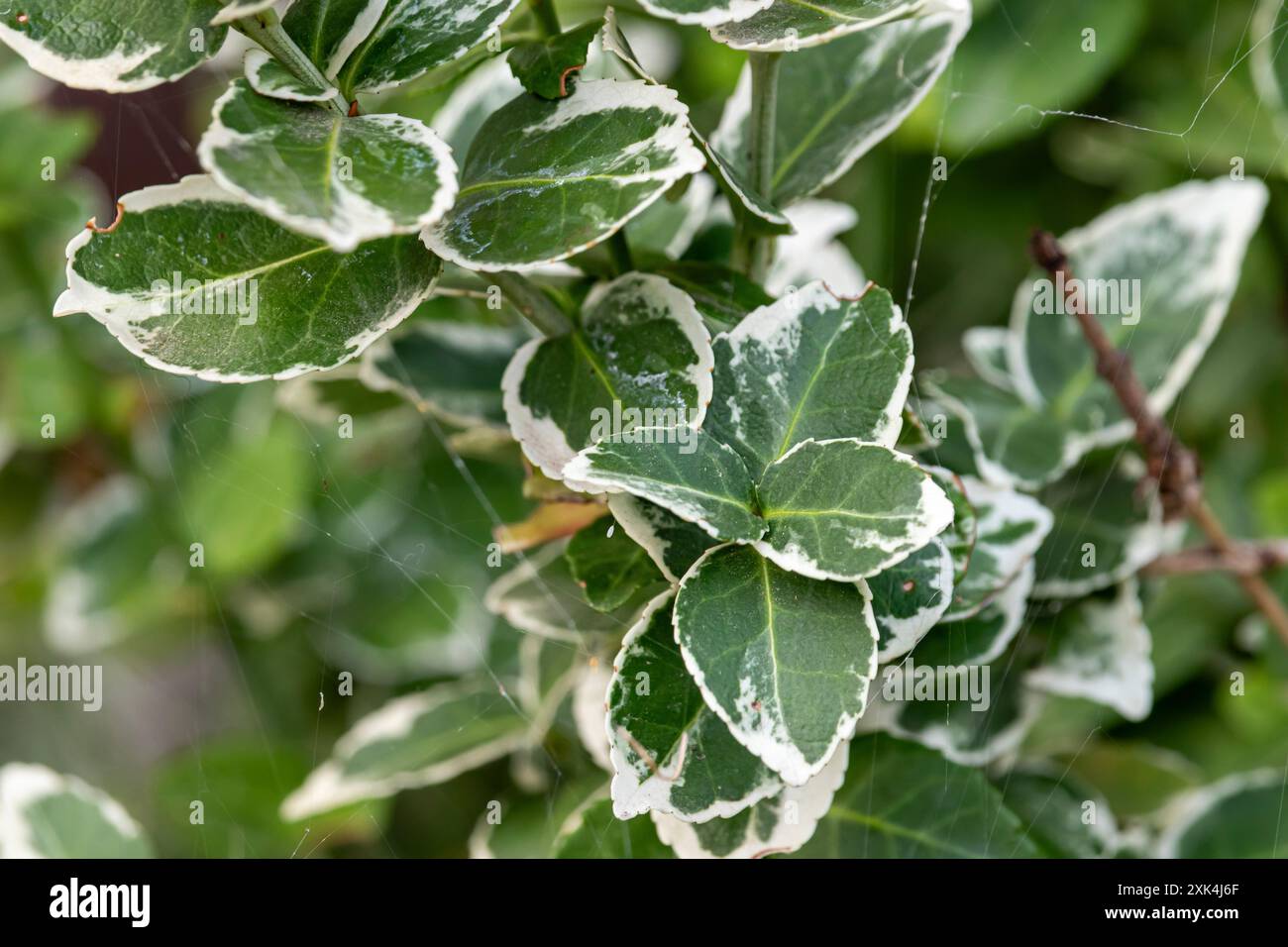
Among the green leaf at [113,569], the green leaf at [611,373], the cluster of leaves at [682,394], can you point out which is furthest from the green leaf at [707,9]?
the green leaf at [113,569]

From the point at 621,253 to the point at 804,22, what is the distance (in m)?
0.14

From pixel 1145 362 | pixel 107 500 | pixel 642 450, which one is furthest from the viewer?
pixel 107 500

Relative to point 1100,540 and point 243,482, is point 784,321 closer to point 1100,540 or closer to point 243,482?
point 1100,540

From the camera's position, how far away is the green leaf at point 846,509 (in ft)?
1.39

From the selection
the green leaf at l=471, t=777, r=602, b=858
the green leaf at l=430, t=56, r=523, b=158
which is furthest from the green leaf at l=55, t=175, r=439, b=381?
the green leaf at l=471, t=777, r=602, b=858

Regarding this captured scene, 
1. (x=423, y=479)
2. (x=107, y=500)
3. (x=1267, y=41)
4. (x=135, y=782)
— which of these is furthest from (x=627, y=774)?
(x=135, y=782)

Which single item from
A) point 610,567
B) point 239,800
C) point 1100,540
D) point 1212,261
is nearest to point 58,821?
point 239,800

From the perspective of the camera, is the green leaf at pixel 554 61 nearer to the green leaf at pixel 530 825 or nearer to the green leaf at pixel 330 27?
the green leaf at pixel 330 27

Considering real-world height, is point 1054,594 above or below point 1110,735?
above

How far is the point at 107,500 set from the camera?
3.42 feet

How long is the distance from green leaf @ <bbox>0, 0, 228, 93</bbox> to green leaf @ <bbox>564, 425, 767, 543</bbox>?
8.4 inches

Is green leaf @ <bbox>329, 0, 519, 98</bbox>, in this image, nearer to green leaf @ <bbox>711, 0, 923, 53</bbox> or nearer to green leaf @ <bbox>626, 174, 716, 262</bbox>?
green leaf @ <bbox>711, 0, 923, 53</bbox>
